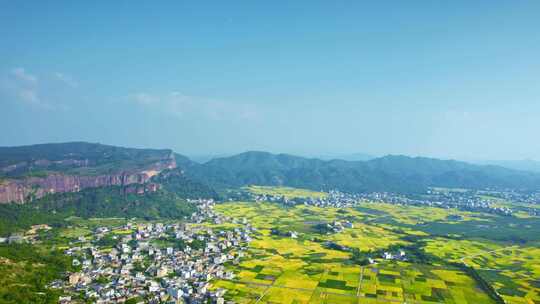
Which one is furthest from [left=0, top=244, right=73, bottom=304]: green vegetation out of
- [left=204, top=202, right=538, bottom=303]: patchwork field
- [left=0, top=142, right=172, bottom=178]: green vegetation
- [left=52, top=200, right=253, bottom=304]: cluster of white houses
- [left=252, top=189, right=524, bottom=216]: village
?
[left=252, top=189, right=524, bottom=216]: village

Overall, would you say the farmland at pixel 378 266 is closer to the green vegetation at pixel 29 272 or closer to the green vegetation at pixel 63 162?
the green vegetation at pixel 29 272

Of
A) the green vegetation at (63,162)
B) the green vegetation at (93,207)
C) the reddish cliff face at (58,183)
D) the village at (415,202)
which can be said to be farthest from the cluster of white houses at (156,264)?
the village at (415,202)

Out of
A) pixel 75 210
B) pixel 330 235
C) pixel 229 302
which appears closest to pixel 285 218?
pixel 330 235

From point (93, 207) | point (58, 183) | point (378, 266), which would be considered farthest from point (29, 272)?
point (58, 183)

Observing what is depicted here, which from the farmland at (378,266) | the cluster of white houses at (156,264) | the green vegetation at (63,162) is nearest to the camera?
the cluster of white houses at (156,264)

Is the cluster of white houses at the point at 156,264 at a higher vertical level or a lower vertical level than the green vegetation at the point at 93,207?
lower

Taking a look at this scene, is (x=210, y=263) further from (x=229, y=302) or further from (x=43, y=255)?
(x=43, y=255)

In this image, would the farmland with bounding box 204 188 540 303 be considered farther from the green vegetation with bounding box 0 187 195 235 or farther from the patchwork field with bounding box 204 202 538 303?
the green vegetation with bounding box 0 187 195 235

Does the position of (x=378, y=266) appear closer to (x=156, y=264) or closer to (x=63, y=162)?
(x=156, y=264)
